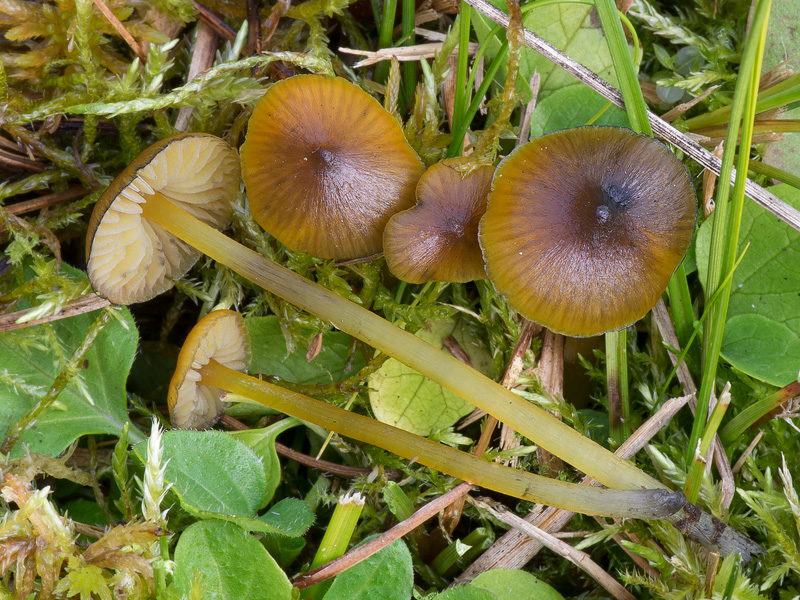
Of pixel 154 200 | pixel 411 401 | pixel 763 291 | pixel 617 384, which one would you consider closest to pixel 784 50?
pixel 763 291

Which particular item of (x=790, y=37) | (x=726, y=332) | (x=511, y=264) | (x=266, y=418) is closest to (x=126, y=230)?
(x=266, y=418)

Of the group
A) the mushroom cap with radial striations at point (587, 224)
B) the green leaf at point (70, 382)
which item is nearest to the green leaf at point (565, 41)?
the mushroom cap with radial striations at point (587, 224)

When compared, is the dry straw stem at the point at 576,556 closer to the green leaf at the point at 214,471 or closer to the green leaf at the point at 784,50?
the green leaf at the point at 214,471

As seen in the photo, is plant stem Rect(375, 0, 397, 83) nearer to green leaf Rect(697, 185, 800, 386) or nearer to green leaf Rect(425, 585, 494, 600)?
green leaf Rect(697, 185, 800, 386)

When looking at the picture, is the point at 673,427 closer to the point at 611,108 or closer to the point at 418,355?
the point at 418,355

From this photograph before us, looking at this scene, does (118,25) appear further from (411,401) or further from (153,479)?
(411,401)

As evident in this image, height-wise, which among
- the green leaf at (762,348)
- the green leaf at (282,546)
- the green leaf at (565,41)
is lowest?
the green leaf at (282,546)
